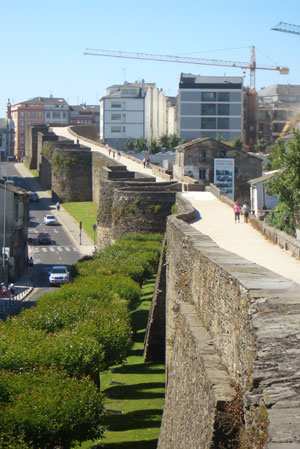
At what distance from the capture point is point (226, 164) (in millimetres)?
62625

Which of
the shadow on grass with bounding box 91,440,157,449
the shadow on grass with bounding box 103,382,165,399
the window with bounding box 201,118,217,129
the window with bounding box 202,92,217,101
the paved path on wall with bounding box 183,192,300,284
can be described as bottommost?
the shadow on grass with bounding box 103,382,165,399

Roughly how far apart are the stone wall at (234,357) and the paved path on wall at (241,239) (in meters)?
2.77

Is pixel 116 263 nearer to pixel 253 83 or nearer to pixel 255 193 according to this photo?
pixel 255 193

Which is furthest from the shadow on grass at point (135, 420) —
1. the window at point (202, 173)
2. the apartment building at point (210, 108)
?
the apartment building at point (210, 108)

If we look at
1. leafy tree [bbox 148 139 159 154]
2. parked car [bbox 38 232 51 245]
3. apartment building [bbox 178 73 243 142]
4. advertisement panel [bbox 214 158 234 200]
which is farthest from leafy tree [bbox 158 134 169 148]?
advertisement panel [bbox 214 158 234 200]

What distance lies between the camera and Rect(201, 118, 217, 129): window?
387 feet

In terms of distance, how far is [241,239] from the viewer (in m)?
23.8

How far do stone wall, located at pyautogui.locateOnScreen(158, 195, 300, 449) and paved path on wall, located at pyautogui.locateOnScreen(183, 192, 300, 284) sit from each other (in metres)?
2.77

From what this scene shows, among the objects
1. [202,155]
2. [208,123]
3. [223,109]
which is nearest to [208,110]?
[208,123]

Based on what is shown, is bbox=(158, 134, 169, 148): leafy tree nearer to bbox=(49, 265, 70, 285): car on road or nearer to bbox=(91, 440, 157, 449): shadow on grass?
bbox=(49, 265, 70, 285): car on road

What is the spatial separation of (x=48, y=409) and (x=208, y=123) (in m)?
106

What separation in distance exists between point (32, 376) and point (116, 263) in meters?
20.6

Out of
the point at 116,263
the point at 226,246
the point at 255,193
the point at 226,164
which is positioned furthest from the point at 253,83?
the point at 226,246

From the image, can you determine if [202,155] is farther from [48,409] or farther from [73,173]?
[48,409]
